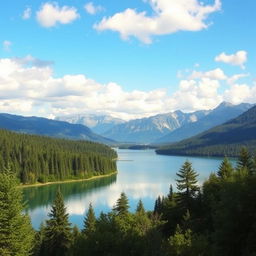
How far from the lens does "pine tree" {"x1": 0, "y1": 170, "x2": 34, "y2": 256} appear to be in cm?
3512

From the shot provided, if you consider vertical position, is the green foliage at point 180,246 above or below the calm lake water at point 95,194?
above

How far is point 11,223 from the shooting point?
35.5 meters

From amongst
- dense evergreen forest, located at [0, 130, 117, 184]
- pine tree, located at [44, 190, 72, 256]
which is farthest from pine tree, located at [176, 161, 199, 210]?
dense evergreen forest, located at [0, 130, 117, 184]

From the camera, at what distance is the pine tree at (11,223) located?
115ft

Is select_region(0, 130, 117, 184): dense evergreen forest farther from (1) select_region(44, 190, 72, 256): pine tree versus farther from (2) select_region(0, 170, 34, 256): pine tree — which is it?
(2) select_region(0, 170, 34, 256): pine tree

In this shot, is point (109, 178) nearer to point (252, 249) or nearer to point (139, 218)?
point (139, 218)

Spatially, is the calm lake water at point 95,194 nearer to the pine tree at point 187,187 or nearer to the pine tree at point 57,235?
the pine tree at point 57,235

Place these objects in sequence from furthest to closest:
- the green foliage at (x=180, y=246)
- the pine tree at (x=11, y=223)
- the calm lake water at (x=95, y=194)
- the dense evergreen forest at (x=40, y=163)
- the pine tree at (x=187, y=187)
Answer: the dense evergreen forest at (x=40, y=163) < the calm lake water at (x=95, y=194) < the pine tree at (x=187, y=187) < the green foliage at (x=180, y=246) < the pine tree at (x=11, y=223)

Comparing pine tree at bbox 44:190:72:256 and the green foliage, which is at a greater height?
the green foliage

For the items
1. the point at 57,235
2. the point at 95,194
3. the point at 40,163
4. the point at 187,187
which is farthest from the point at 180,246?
the point at 40,163

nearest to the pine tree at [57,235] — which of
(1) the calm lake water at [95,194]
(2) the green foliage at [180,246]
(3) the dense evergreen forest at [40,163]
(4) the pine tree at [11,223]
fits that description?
(4) the pine tree at [11,223]

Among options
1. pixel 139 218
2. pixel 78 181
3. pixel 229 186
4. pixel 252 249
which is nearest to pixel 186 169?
pixel 139 218

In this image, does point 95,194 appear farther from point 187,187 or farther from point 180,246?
point 180,246

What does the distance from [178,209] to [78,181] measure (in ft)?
397
